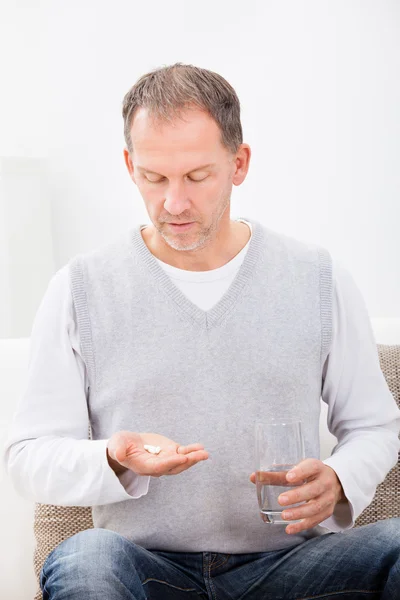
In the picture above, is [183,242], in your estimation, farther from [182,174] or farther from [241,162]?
[241,162]

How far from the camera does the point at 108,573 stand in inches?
51.3

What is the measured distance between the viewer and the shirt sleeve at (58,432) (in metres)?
1.49

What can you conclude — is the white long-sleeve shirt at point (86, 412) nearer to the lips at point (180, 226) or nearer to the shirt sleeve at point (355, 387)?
the shirt sleeve at point (355, 387)

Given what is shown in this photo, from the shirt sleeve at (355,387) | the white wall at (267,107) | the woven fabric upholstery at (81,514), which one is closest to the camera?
the shirt sleeve at (355,387)

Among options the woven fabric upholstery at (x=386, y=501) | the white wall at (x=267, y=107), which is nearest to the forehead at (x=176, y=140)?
the woven fabric upholstery at (x=386, y=501)

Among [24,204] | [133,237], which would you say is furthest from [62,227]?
[133,237]

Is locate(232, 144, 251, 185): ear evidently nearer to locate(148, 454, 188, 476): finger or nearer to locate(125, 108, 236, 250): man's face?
locate(125, 108, 236, 250): man's face

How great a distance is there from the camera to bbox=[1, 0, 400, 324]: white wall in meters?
3.19

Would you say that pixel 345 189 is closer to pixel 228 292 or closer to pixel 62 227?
pixel 62 227

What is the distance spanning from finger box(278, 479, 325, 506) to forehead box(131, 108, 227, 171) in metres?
0.63

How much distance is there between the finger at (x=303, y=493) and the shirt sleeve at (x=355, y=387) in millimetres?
226

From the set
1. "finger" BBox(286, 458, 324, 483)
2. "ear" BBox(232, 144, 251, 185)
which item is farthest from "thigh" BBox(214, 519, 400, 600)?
"ear" BBox(232, 144, 251, 185)

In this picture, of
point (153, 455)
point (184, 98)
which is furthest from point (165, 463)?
point (184, 98)

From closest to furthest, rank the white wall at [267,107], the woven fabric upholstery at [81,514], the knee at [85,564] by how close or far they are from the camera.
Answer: the knee at [85,564] → the woven fabric upholstery at [81,514] → the white wall at [267,107]
